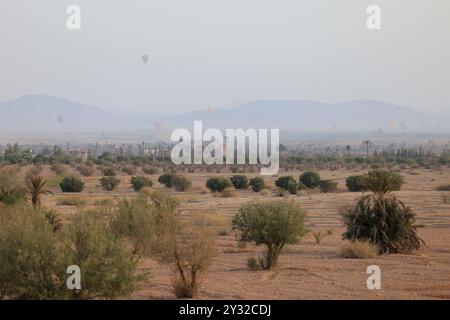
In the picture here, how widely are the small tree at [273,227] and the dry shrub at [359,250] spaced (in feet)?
7.01

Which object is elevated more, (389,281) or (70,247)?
(70,247)

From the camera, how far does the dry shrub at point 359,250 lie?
82.0ft

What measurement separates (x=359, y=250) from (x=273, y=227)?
348cm

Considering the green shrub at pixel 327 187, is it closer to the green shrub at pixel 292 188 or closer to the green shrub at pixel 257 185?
the green shrub at pixel 292 188

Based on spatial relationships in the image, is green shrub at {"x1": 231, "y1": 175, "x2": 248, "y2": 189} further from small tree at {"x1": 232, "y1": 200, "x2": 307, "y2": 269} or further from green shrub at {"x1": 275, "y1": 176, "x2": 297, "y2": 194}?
small tree at {"x1": 232, "y1": 200, "x2": 307, "y2": 269}

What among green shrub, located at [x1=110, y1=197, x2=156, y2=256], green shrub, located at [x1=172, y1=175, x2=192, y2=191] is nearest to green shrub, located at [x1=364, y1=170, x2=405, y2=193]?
green shrub, located at [x1=110, y1=197, x2=156, y2=256]

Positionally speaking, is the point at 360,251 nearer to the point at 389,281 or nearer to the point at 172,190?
the point at 389,281

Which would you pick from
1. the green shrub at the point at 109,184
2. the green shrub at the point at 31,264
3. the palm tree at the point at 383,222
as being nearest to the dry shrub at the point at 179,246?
the green shrub at the point at 31,264

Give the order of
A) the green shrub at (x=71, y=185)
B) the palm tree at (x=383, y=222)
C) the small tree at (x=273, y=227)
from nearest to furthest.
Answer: the small tree at (x=273, y=227) → the palm tree at (x=383, y=222) → the green shrub at (x=71, y=185)
